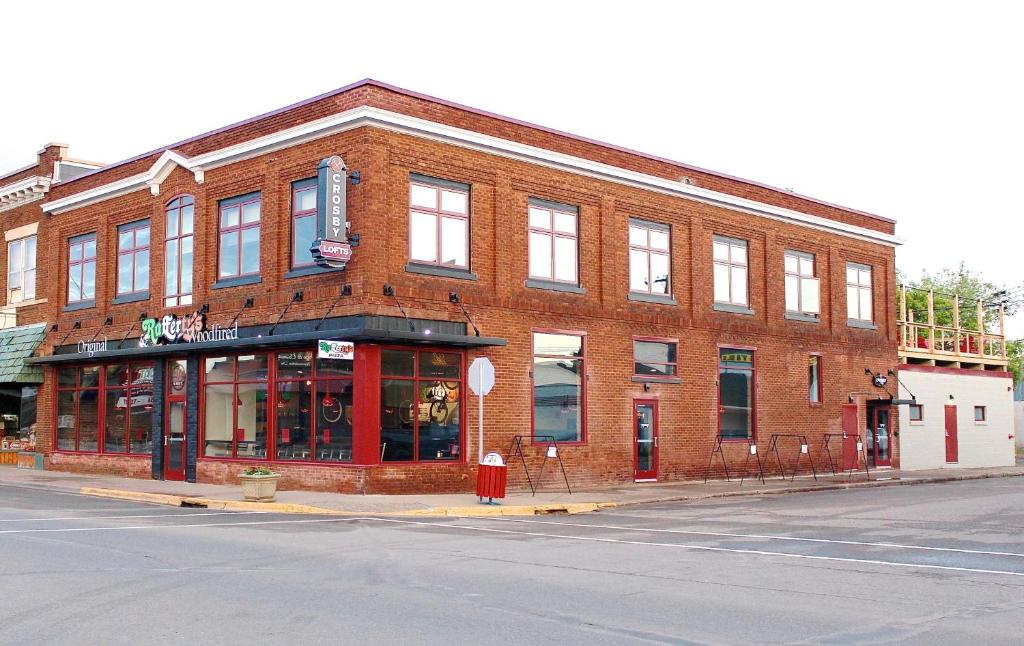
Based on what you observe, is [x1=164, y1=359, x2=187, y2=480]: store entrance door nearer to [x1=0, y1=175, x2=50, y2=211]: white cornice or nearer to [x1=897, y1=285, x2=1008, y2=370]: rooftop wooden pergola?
[x1=0, y1=175, x2=50, y2=211]: white cornice

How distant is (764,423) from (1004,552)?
17467 mm

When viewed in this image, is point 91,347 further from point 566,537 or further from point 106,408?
point 566,537

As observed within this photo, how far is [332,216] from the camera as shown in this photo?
889 inches

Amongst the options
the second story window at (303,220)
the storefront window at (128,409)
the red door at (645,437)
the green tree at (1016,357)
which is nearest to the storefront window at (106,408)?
the storefront window at (128,409)

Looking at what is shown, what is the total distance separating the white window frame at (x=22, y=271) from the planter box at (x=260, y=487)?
51.6 feet

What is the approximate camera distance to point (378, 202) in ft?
75.4

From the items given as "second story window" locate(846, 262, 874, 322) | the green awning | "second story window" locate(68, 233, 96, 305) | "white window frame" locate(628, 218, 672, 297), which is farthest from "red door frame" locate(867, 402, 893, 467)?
the green awning

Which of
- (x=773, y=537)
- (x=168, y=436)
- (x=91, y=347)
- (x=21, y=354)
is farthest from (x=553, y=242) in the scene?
(x=21, y=354)

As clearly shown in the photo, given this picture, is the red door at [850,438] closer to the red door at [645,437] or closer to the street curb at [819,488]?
the street curb at [819,488]

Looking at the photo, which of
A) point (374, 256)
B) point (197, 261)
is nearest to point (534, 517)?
point (374, 256)

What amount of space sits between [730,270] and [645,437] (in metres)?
6.46

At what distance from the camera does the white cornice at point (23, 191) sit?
32.7 m

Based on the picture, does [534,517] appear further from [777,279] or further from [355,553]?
[777,279]

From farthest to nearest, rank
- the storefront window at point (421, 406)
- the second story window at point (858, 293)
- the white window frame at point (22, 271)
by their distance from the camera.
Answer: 1. the second story window at point (858, 293)
2. the white window frame at point (22, 271)
3. the storefront window at point (421, 406)
